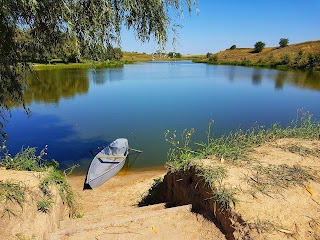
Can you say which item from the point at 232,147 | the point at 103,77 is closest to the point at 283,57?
the point at 103,77

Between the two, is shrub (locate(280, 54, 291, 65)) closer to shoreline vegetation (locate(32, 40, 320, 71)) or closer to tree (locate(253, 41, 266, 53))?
shoreline vegetation (locate(32, 40, 320, 71))

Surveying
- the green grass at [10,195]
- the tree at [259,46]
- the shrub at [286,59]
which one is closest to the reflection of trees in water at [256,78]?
the shrub at [286,59]

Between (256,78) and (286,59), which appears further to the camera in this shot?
(286,59)

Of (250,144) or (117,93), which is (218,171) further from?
(117,93)

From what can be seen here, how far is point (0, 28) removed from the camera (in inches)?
211

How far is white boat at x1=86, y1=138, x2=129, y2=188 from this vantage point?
10344 mm

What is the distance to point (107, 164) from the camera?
11398 millimetres

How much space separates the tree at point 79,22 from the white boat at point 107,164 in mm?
5038

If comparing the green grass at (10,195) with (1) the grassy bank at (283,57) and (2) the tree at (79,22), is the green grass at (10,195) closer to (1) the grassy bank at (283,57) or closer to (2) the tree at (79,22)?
(2) the tree at (79,22)

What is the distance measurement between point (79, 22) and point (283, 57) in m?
68.8

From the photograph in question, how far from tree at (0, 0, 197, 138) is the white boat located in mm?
5038

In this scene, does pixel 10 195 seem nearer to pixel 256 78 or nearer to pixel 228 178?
pixel 228 178

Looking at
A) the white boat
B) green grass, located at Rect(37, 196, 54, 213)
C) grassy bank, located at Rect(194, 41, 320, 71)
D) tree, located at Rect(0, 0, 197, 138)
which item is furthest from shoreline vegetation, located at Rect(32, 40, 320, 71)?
green grass, located at Rect(37, 196, 54, 213)

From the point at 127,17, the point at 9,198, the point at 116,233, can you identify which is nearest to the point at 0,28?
the point at 127,17
